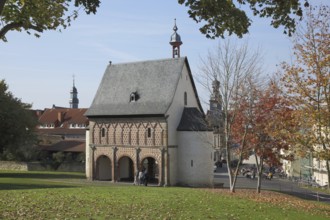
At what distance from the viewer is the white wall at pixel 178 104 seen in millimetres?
40188

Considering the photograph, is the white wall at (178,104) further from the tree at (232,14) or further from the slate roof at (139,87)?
the tree at (232,14)

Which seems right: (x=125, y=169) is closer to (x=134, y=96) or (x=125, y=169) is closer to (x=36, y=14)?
(x=134, y=96)

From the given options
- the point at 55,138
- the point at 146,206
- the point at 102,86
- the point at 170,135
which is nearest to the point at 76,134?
the point at 55,138

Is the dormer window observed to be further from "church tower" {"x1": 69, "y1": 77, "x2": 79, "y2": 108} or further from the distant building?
"church tower" {"x1": 69, "y1": 77, "x2": 79, "y2": 108}

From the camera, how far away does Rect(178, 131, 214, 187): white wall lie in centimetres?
4019

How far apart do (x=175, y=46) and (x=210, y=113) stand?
46.0ft

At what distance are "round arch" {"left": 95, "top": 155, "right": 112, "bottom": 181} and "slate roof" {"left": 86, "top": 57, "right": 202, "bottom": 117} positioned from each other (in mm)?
5207

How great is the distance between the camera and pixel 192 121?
135 feet

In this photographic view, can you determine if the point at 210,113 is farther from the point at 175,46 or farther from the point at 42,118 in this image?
the point at 42,118

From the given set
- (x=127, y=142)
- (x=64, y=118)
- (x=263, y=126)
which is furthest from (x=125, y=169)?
(x=64, y=118)

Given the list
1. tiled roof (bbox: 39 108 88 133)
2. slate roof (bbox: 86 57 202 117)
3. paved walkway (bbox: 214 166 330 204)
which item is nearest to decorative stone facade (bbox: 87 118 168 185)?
slate roof (bbox: 86 57 202 117)

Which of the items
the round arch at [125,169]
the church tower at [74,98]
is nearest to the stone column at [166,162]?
the round arch at [125,169]

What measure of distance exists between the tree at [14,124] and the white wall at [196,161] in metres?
20.0

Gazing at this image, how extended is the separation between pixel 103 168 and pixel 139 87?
10.2m
